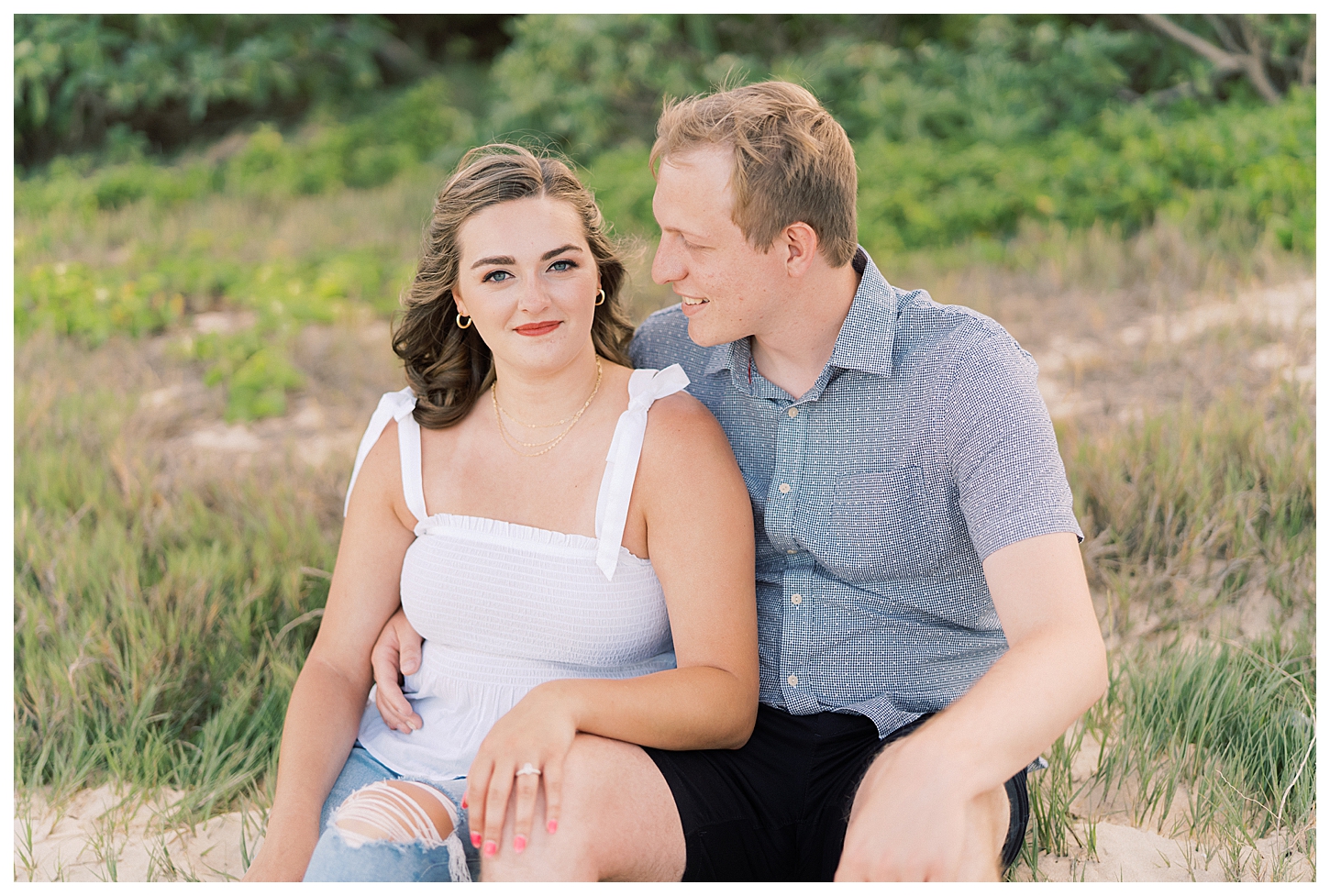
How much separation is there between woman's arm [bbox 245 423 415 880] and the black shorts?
2.14 feet

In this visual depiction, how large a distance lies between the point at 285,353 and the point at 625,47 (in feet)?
14.7

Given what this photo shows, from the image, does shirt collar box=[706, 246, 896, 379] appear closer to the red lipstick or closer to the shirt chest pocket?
the shirt chest pocket

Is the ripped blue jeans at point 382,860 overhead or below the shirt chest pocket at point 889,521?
below

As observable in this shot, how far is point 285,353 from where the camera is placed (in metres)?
5.59

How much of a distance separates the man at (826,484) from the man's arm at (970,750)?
114 millimetres

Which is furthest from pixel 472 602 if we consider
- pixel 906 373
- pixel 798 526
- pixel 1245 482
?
pixel 1245 482

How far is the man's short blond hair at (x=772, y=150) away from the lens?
2.07 m

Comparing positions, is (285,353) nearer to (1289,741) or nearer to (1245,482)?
(1245,482)

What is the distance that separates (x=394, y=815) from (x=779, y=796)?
0.69m

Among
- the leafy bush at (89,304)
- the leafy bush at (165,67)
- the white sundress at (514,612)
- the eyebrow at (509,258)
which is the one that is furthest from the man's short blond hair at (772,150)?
the leafy bush at (165,67)

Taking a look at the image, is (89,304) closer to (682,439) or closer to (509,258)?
(509,258)

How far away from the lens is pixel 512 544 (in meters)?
2.11

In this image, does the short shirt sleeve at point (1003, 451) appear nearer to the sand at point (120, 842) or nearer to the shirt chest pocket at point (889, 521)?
the shirt chest pocket at point (889, 521)

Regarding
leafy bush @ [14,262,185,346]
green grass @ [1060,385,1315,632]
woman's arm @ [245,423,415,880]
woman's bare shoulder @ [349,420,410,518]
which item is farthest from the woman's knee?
leafy bush @ [14,262,185,346]
